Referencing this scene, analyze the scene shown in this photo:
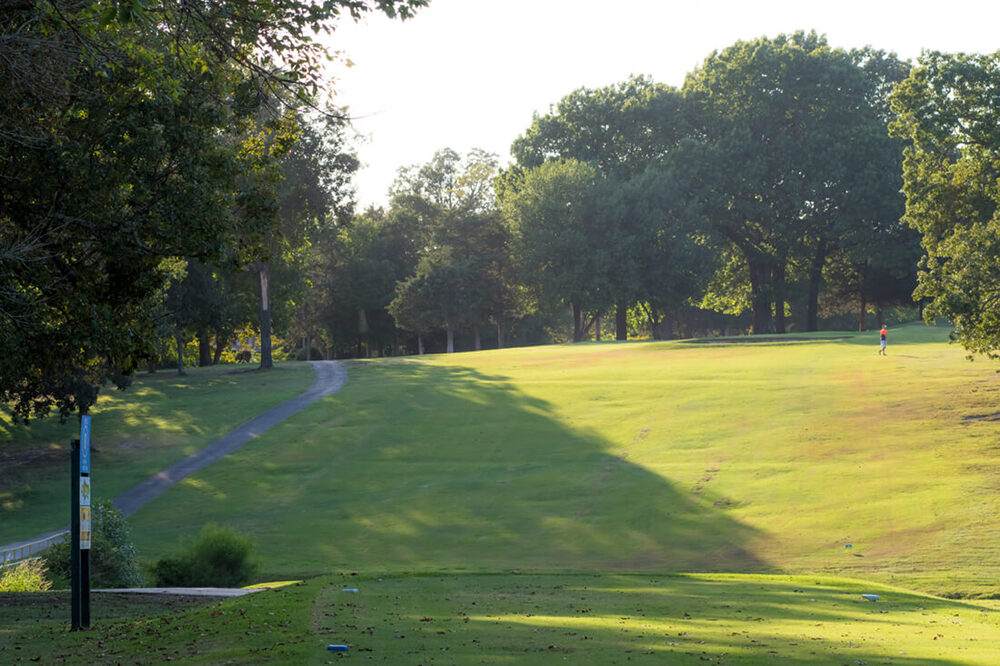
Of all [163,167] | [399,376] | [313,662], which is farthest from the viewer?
[399,376]

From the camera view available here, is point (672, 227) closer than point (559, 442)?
No

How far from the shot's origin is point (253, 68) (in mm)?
13047

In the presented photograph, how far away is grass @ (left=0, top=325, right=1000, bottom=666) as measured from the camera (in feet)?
33.6

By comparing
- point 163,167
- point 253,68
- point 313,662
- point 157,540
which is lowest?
point 157,540

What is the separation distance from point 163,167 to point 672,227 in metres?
63.7

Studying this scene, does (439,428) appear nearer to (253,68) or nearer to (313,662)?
(253,68)

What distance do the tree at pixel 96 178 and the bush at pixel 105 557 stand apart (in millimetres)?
7730

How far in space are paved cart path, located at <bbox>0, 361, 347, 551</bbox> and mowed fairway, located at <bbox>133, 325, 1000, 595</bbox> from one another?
0.85 metres

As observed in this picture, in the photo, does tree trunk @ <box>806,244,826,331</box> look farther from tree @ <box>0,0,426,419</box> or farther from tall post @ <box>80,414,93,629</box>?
tall post @ <box>80,414,93,629</box>

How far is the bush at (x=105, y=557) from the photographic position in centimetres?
1856

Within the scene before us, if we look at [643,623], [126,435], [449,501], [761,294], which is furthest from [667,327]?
[643,623]

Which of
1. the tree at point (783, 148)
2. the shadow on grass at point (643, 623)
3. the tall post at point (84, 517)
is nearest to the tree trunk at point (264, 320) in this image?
the tree at point (783, 148)

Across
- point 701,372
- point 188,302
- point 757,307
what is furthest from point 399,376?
point 757,307

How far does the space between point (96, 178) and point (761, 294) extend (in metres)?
70.8
